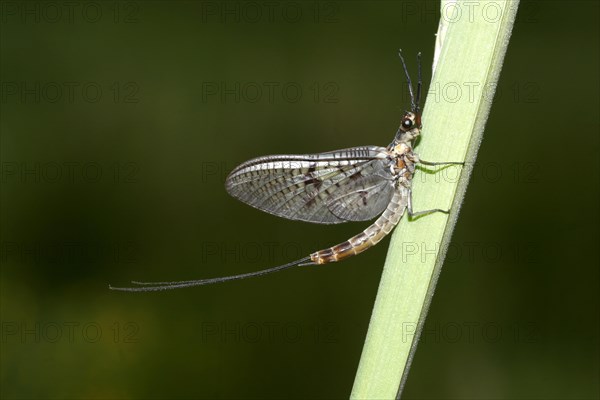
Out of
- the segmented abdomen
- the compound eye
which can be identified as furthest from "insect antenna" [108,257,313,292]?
the compound eye

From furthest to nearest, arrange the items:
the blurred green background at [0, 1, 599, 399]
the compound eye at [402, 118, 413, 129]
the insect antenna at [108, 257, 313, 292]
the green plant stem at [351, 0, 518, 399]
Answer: the blurred green background at [0, 1, 599, 399], the compound eye at [402, 118, 413, 129], the insect antenna at [108, 257, 313, 292], the green plant stem at [351, 0, 518, 399]

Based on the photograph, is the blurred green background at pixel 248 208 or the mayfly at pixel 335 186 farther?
the blurred green background at pixel 248 208

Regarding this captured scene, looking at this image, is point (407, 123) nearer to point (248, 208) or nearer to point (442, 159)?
point (442, 159)

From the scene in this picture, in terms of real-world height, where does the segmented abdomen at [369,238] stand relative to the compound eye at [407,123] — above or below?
below

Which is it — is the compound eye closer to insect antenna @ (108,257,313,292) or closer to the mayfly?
the mayfly

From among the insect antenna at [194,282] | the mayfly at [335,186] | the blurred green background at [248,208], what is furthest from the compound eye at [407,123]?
the blurred green background at [248,208]

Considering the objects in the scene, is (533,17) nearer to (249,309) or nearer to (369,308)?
(369,308)

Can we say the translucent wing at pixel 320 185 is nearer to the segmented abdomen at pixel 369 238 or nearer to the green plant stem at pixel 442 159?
the segmented abdomen at pixel 369 238
